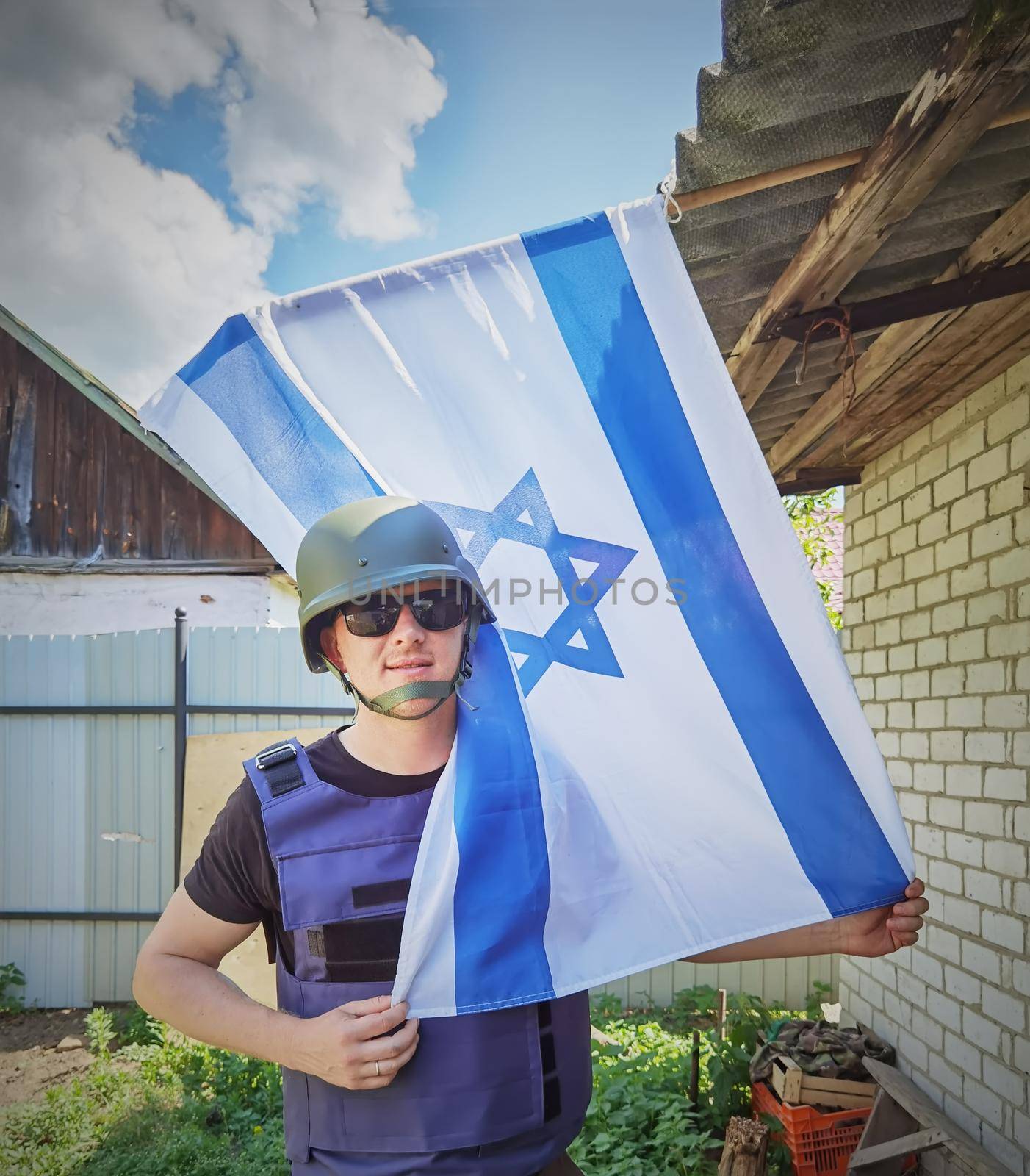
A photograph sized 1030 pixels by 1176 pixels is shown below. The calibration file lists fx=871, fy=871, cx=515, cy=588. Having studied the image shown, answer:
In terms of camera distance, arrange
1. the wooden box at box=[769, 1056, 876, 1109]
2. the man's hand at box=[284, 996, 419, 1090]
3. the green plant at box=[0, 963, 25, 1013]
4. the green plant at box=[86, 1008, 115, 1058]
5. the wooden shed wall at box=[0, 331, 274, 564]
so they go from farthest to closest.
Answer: the wooden shed wall at box=[0, 331, 274, 564], the green plant at box=[0, 963, 25, 1013], the green plant at box=[86, 1008, 115, 1058], the wooden box at box=[769, 1056, 876, 1109], the man's hand at box=[284, 996, 419, 1090]

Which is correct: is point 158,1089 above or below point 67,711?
below

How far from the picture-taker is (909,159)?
2018 millimetres

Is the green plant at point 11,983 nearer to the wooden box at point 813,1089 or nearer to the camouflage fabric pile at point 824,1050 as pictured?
the camouflage fabric pile at point 824,1050

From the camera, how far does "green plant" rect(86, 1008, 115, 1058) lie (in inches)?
206

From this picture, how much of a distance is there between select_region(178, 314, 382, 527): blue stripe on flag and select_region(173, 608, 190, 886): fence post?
4419 millimetres

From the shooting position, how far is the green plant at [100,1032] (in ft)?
17.1

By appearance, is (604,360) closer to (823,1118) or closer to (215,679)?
(823,1118)

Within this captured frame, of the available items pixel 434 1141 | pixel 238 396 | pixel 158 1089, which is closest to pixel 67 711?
pixel 158 1089

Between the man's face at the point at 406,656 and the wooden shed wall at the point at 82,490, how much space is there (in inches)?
331

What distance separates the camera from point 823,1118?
154 inches

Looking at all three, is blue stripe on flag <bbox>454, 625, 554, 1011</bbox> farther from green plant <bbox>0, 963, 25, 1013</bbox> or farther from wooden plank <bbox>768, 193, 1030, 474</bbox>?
green plant <bbox>0, 963, 25, 1013</bbox>

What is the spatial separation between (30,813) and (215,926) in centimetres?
554

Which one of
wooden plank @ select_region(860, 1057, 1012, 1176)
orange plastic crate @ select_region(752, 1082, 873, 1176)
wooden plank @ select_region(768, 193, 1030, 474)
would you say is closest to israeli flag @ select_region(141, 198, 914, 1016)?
wooden plank @ select_region(768, 193, 1030, 474)

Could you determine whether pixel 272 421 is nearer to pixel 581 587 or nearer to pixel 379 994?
pixel 581 587
